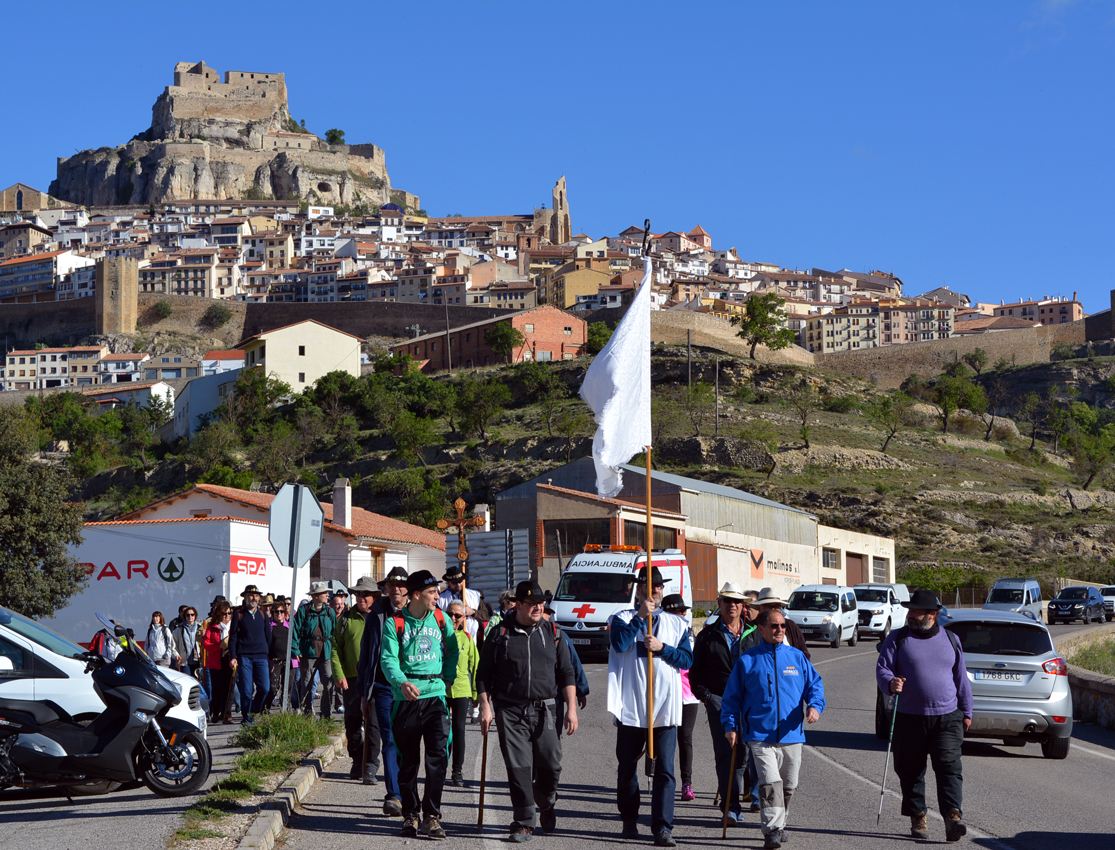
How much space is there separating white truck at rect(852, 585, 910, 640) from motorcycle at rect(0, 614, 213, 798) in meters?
26.4

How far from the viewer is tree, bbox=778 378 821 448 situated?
275 feet

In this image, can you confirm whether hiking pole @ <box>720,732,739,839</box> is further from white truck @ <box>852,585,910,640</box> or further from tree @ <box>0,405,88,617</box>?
white truck @ <box>852,585,910,640</box>

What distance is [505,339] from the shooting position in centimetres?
10456

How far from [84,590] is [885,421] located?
65.6m

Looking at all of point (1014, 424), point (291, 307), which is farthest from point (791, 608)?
point (291, 307)

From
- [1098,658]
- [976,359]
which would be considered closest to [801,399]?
[976,359]

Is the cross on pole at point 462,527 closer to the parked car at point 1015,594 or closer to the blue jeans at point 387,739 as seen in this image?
the blue jeans at point 387,739

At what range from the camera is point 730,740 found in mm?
8047

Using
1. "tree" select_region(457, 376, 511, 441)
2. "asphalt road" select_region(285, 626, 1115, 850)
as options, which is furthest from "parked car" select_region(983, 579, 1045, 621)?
"tree" select_region(457, 376, 511, 441)

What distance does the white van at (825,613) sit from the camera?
3023 cm

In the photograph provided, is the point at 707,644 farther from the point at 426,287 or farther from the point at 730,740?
the point at 426,287

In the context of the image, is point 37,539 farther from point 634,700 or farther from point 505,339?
point 505,339

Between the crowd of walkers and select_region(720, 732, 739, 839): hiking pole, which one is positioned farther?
select_region(720, 732, 739, 839): hiking pole

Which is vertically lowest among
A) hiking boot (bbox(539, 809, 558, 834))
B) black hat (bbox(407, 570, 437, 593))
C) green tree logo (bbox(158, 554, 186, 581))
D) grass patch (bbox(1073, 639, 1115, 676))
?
grass patch (bbox(1073, 639, 1115, 676))
